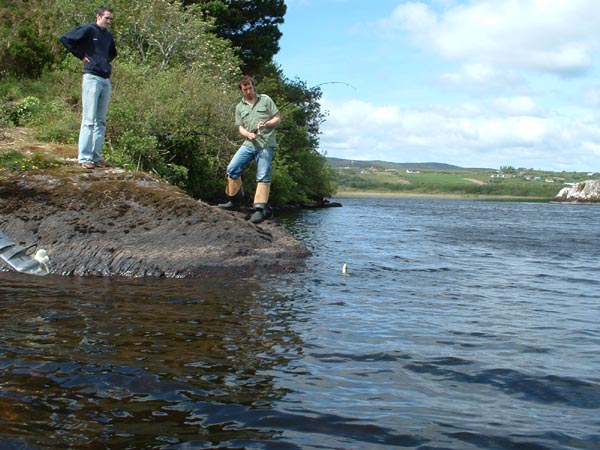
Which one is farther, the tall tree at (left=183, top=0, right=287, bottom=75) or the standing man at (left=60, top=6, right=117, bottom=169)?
the tall tree at (left=183, top=0, right=287, bottom=75)

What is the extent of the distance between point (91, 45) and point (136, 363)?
7.41 meters

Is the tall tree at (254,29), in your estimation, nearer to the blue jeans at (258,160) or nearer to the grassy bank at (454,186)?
the blue jeans at (258,160)

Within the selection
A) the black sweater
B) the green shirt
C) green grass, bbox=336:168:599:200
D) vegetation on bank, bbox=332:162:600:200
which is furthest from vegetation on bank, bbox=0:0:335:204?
green grass, bbox=336:168:599:200

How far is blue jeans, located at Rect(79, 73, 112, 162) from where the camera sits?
11586 millimetres

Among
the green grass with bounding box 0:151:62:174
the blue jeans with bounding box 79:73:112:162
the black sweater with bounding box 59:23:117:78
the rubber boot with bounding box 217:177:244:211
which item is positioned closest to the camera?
the black sweater with bounding box 59:23:117:78

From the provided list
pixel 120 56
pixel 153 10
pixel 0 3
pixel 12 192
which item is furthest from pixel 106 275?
pixel 0 3

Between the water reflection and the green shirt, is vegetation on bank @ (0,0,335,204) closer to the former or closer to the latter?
the green shirt

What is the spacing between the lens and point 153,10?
2828cm

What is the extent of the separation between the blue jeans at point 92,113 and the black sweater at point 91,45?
0.18m

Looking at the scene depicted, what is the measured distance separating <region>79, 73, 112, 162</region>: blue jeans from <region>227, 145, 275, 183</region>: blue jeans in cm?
253

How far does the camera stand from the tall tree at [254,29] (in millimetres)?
40500

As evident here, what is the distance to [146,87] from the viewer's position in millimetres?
21047

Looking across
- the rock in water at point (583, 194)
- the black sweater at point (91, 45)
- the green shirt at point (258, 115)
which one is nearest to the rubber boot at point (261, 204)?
the green shirt at point (258, 115)

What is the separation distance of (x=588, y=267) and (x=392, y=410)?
1151cm
